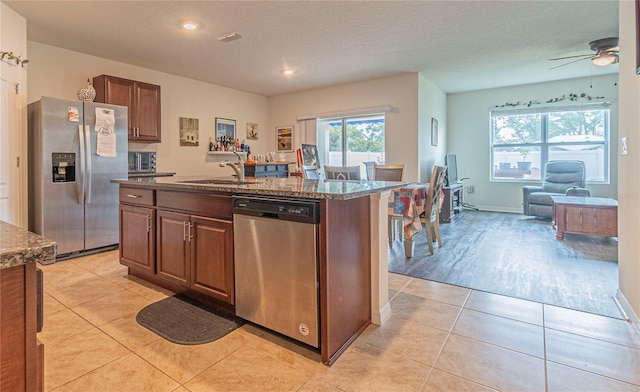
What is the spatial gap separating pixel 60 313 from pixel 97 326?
1.34 ft

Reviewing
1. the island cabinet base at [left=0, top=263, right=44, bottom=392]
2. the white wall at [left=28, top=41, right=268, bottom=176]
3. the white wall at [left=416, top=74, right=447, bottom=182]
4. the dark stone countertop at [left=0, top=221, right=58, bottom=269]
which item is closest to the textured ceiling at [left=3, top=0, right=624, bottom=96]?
the white wall at [left=28, top=41, right=268, bottom=176]

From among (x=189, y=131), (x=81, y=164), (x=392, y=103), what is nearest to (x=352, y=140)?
(x=392, y=103)

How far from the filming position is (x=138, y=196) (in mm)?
2727

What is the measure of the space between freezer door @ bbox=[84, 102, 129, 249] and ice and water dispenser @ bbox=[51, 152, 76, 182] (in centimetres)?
14

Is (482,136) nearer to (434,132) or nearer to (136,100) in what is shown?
(434,132)

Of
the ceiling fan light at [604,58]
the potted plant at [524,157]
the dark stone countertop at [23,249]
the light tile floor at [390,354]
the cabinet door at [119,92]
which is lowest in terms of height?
the light tile floor at [390,354]

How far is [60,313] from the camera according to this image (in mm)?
2256

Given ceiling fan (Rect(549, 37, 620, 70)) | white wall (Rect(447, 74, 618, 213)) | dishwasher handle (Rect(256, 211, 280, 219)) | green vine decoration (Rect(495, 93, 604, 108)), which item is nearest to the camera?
dishwasher handle (Rect(256, 211, 280, 219))

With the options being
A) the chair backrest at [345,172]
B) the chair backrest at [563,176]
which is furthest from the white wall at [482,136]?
the chair backrest at [345,172]

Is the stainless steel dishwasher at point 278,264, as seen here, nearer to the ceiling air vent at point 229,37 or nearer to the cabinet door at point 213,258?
the cabinet door at point 213,258

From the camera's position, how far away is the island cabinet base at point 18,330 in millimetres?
677

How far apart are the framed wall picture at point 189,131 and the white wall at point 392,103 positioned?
220cm

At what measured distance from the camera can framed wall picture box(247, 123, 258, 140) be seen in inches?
264

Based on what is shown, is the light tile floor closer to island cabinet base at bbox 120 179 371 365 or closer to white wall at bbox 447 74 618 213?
island cabinet base at bbox 120 179 371 365
